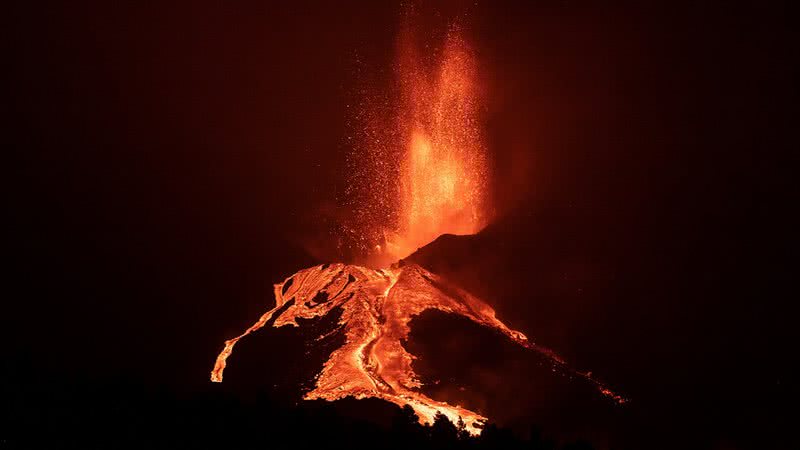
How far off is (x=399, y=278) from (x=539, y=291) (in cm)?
716

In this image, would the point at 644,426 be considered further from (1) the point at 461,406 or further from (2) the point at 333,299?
(2) the point at 333,299

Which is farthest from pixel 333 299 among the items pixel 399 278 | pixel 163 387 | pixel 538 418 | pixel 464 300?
pixel 163 387

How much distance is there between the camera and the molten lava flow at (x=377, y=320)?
81.2 feet

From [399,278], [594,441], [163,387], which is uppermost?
[399,278]

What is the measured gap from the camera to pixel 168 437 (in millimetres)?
15094

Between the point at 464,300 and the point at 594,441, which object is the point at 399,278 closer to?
the point at 464,300

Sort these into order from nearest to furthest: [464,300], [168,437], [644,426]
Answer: [168,437] < [644,426] < [464,300]

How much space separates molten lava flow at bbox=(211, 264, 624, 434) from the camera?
24.7 meters

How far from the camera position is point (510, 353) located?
93.2 feet

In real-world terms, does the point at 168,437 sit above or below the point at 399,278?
below

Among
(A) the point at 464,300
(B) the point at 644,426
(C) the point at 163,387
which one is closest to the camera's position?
(C) the point at 163,387

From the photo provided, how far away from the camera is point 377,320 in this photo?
104ft

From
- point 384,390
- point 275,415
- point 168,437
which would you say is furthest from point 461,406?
point 168,437

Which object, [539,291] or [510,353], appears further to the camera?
[539,291]
